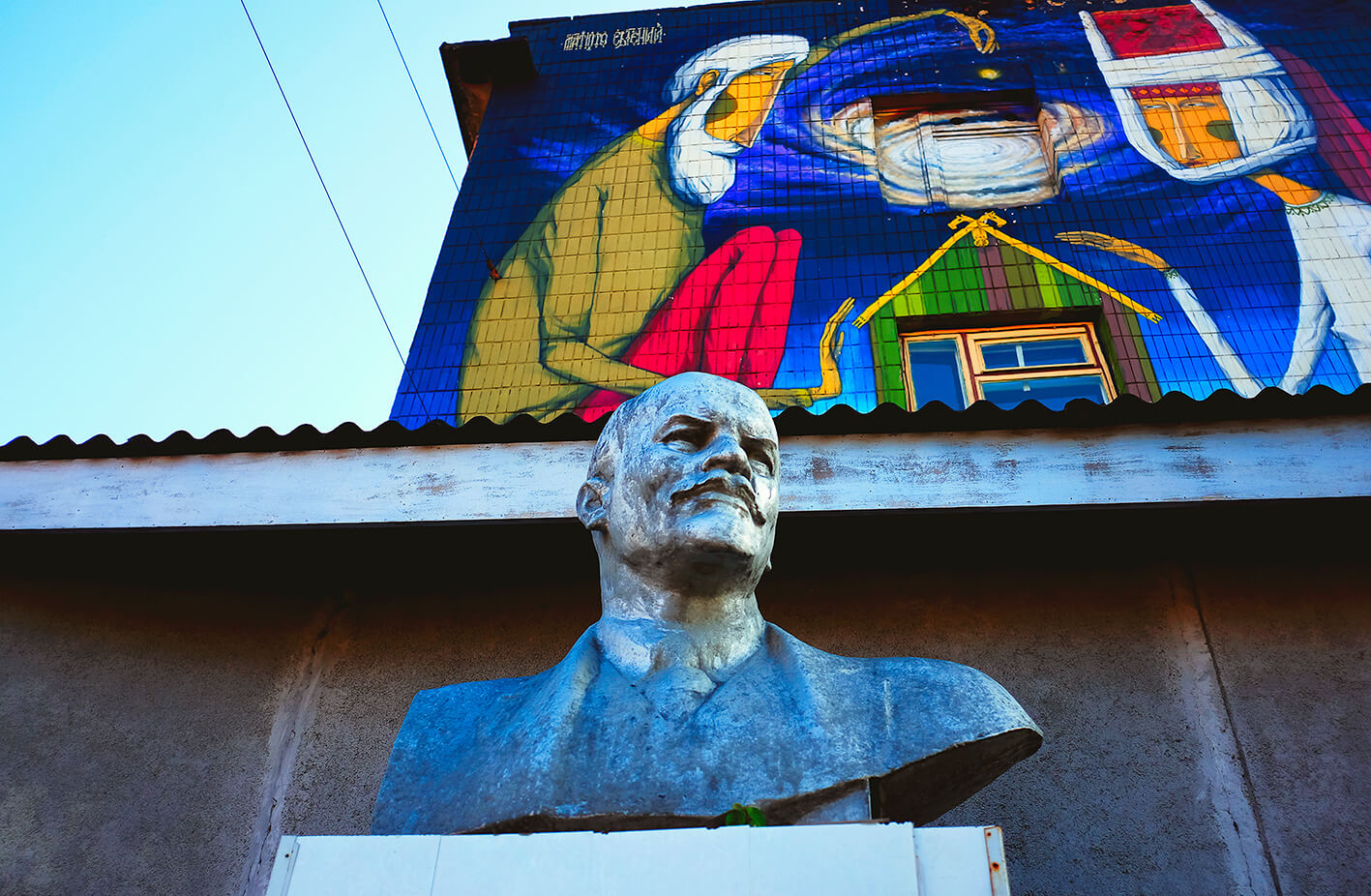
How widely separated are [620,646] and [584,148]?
23.3 feet

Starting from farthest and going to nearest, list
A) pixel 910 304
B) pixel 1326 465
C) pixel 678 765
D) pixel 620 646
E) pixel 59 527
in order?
1. pixel 910 304
2. pixel 59 527
3. pixel 1326 465
4. pixel 620 646
5. pixel 678 765

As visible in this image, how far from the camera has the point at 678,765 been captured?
8.84 feet

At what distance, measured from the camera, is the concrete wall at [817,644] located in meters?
4.30

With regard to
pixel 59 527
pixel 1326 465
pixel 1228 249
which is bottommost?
pixel 1228 249

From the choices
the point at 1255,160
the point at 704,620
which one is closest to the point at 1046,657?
the point at 704,620

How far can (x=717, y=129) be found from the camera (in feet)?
30.5

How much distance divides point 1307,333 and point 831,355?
3039 millimetres

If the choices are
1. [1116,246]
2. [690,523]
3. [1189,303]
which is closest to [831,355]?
[1116,246]

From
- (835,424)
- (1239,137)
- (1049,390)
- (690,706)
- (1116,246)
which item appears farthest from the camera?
(1239,137)

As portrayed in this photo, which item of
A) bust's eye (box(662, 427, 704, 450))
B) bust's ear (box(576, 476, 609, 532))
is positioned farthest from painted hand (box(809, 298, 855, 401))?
bust's eye (box(662, 427, 704, 450))

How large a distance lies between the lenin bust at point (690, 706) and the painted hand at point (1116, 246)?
5.65 meters

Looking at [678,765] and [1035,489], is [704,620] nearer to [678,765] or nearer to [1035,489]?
[678,765]

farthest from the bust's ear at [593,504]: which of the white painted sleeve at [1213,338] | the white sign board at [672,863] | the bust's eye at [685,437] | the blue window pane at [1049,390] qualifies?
the white painted sleeve at [1213,338]

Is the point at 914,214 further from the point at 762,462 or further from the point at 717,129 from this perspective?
the point at 762,462
